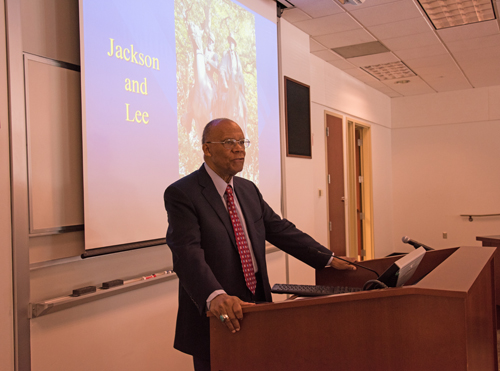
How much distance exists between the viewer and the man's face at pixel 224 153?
1.85 meters

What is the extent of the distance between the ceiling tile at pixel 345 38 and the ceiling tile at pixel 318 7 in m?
0.61

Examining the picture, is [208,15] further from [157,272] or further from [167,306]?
[167,306]

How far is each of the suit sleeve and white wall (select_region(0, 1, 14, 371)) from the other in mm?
736

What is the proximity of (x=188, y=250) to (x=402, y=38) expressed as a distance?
169 inches

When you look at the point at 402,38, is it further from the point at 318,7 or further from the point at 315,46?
the point at 318,7

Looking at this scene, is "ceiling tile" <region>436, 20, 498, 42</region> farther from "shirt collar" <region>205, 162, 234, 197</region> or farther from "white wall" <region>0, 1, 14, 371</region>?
"white wall" <region>0, 1, 14, 371</region>

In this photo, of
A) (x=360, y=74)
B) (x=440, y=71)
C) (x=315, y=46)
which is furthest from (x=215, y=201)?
(x=440, y=71)

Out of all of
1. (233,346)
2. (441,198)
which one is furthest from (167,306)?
(441,198)

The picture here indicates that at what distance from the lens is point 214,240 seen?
1726 mm

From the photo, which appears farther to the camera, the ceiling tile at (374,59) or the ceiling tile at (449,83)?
the ceiling tile at (449,83)

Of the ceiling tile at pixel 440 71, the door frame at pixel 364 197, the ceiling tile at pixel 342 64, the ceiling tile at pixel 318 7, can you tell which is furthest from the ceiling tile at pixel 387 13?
the door frame at pixel 364 197

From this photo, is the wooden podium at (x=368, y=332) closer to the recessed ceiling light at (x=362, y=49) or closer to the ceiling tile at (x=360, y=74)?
the recessed ceiling light at (x=362, y=49)

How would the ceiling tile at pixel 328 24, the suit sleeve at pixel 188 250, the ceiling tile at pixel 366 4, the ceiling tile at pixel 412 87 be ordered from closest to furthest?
the suit sleeve at pixel 188 250, the ceiling tile at pixel 366 4, the ceiling tile at pixel 328 24, the ceiling tile at pixel 412 87

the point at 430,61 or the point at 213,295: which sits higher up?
the point at 430,61
